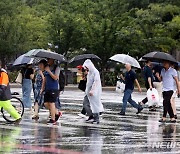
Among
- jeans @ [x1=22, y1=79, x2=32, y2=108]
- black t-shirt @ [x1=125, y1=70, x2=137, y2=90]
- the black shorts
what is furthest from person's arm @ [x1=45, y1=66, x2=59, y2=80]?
jeans @ [x1=22, y1=79, x2=32, y2=108]

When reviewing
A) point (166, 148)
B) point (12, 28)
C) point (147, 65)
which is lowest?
point (166, 148)

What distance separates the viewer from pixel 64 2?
198ft

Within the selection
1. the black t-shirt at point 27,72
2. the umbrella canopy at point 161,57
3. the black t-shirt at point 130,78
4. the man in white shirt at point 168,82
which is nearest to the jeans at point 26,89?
the black t-shirt at point 27,72

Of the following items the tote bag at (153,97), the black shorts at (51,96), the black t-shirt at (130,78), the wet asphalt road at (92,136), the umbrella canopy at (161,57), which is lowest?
the wet asphalt road at (92,136)

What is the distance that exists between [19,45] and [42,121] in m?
32.3

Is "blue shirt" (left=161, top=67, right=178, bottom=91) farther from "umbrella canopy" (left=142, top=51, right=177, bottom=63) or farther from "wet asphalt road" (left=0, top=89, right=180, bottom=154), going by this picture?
"wet asphalt road" (left=0, top=89, right=180, bottom=154)

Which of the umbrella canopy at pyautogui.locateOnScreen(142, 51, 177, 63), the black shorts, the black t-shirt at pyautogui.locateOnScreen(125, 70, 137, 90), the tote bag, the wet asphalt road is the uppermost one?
the umbrella canopy at pyautogui.locateOnScreen(142, 51, 177, 63)

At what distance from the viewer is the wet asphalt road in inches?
433

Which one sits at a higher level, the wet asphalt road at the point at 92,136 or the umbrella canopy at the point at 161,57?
the umbrella canopy at the point at 161,57

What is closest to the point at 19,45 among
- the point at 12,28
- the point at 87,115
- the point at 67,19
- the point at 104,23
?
the point at 12,28

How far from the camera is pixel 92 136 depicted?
13039mm

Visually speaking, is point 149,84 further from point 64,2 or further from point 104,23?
point 64,2

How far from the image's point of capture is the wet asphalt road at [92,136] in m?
11.0

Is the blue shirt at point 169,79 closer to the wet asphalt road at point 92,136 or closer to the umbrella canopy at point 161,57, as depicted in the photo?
the umbrella canopy at point 161,57
